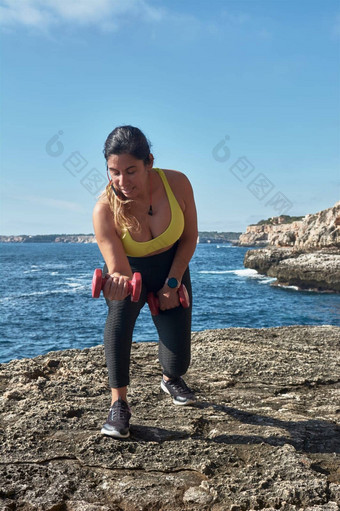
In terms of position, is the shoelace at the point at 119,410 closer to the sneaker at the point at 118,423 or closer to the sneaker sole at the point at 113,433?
the sneaker at the point at 118,423

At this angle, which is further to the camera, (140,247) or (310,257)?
(310,257)

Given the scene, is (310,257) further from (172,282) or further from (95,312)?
(172,282)

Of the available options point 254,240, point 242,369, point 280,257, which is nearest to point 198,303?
point 280,257

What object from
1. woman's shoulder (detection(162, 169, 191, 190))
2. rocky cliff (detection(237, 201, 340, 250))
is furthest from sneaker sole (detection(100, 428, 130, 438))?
rocky cliff (detection(237, 201, 340, 250))

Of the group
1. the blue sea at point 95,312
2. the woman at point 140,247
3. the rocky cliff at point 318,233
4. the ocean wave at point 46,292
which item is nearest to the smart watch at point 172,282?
the woman at point 140,247

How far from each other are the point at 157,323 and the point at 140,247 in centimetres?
68

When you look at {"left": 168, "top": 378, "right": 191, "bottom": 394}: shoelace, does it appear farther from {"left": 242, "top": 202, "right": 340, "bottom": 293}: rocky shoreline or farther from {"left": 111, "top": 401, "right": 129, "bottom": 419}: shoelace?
{"left": 242, "top": 202, "right": 340, "bottom": 293}: rocky shoreline

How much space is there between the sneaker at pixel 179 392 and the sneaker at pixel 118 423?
60 centimetres

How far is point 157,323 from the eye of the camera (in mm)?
3609

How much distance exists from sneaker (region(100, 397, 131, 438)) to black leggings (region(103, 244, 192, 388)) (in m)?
0.18

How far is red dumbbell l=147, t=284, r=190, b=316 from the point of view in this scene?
3408mm

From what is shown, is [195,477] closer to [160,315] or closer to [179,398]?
[179,398]

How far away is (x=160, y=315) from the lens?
354 centimetres

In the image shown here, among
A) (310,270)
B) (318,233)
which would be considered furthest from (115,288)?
(318,233)
